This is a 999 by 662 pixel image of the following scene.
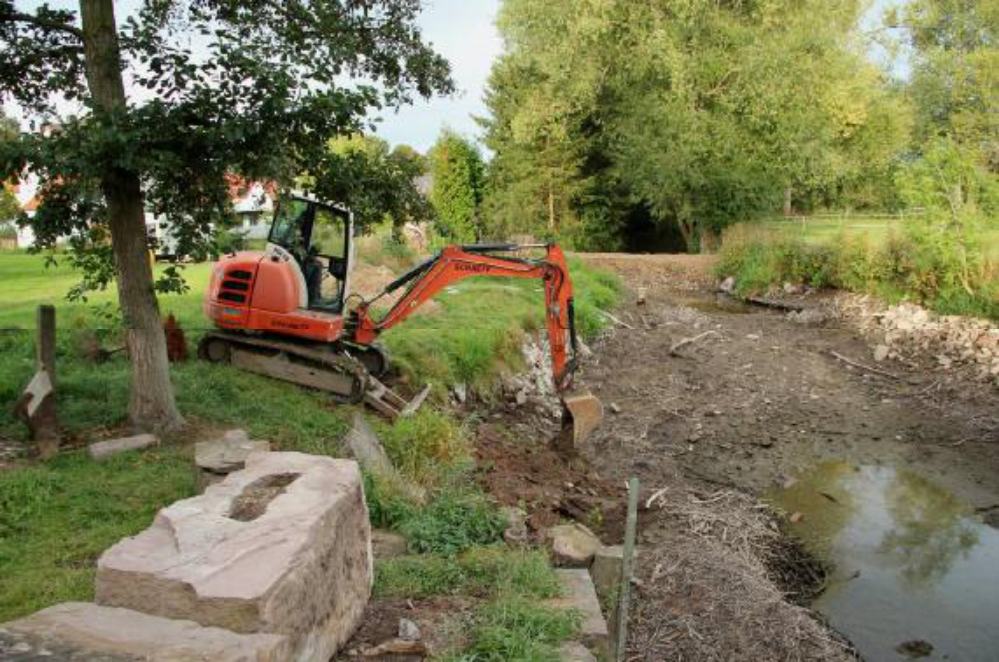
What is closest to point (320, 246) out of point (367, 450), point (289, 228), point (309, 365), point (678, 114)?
point (289, 228)

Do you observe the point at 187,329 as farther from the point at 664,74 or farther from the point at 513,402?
the point at 664,74

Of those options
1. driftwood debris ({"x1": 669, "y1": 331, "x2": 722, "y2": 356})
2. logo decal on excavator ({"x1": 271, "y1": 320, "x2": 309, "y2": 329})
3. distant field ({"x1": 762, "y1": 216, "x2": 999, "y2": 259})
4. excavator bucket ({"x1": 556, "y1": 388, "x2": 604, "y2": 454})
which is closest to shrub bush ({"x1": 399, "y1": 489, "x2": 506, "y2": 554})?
excavator bucket ({"x1": 556, "y1": 388, "x2": 604, "y2": 454})

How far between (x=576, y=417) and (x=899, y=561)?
3.78m

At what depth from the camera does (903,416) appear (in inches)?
492

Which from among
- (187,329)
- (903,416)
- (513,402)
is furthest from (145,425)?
(903,416)

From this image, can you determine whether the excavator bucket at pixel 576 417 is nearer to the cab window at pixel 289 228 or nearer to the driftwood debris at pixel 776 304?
the cab window at pixel 289 228

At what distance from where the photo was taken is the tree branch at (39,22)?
694 centimetres

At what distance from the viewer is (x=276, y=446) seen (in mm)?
7844

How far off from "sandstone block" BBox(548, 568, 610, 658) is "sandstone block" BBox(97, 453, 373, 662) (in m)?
1.35

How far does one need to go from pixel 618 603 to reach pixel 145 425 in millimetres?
4866

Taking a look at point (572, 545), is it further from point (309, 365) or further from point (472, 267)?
point (309, 365)

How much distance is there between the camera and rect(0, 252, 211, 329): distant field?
522 inches

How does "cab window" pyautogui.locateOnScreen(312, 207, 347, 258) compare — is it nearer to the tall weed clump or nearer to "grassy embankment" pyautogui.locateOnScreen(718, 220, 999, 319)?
the tall weed clump

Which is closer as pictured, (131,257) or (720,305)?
(131,257)
